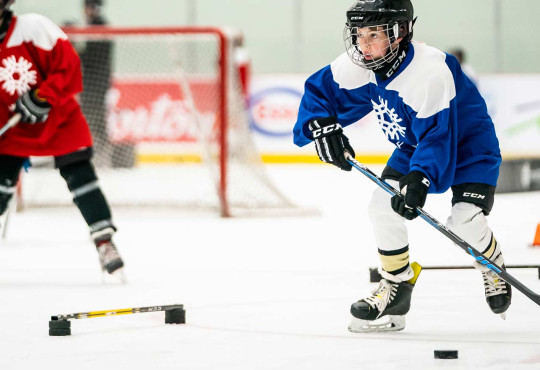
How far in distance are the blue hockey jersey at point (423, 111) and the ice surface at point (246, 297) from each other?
1.58ft

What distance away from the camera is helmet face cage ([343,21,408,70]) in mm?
3076

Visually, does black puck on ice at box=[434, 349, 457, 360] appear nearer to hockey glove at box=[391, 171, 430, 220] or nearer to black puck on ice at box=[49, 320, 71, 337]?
hockey glove at box=[391, 171, 430, 220]

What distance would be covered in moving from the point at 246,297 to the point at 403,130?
99cm

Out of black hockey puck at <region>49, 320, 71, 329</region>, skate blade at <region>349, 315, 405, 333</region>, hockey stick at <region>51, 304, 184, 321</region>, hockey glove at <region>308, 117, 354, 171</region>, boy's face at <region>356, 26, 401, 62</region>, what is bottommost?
skate blade at <region>349, 315, 405, 333</region>

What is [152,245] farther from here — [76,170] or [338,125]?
[338,125]

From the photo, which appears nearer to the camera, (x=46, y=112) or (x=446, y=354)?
(x=446, y=354)

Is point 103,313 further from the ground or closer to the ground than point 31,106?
closer to the ground

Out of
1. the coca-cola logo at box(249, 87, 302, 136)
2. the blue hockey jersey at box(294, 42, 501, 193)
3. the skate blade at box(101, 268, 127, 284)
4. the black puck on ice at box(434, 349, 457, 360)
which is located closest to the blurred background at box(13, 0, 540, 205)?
the coca-cola logo at box(249, 87, 302, 136)

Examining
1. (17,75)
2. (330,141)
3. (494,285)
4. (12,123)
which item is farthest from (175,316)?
(17,75)

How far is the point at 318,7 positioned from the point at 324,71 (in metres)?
8.25

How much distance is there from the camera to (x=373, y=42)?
3086 millimetres

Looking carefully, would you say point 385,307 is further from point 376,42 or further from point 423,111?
point 376,42

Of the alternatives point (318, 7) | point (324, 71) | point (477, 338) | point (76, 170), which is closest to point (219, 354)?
point (477, 338)

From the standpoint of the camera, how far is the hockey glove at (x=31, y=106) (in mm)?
4020
